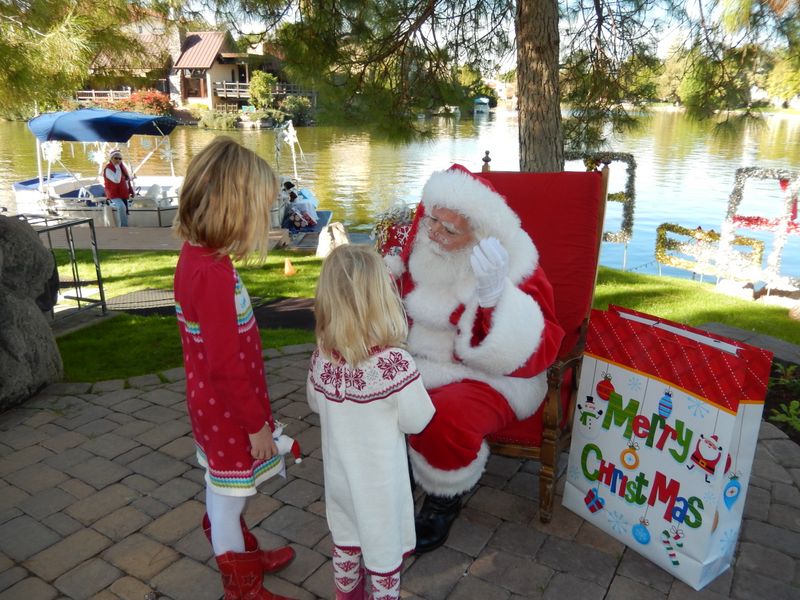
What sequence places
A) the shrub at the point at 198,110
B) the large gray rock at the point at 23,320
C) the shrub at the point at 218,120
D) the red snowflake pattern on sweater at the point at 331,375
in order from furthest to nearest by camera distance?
1. the shrub at the point at 198,110
2. the shrub at the point at 218,120
3. the large gray rock at the point at 23,320
4. the red snowflake pattern on sweater at the point at 331,375

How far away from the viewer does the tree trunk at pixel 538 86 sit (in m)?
4.53

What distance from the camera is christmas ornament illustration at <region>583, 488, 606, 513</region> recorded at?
236 cm

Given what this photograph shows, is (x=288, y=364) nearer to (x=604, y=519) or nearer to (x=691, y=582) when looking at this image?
(x=604, y=519)

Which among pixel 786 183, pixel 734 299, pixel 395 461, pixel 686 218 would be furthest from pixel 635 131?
pixel 686 218

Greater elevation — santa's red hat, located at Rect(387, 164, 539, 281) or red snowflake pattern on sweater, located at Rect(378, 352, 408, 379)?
santa's red hat, located at Rect(387, 164, 539, 281)

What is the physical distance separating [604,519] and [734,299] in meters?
5.07

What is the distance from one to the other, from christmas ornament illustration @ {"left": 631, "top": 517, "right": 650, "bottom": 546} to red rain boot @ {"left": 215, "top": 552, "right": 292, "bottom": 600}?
1367 millimetres

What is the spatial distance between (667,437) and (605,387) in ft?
0.94

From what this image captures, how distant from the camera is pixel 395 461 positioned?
1.70 m

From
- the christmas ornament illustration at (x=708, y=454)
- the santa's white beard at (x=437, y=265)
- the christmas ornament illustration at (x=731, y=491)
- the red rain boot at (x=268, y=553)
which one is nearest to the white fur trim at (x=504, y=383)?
the santa's white beard at (x=437, y=265)

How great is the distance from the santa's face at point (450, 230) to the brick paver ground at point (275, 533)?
1.17 m

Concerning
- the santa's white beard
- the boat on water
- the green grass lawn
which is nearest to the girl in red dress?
the santa's white beard

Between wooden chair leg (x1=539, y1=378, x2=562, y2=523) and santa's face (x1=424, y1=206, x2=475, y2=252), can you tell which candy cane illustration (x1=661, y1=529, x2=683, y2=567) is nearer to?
wooden chair leg (x1=539, y1=378, x2=562, y2=523)

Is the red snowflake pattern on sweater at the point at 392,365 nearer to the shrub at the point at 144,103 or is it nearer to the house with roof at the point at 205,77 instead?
the shrub at the point at 144,103
